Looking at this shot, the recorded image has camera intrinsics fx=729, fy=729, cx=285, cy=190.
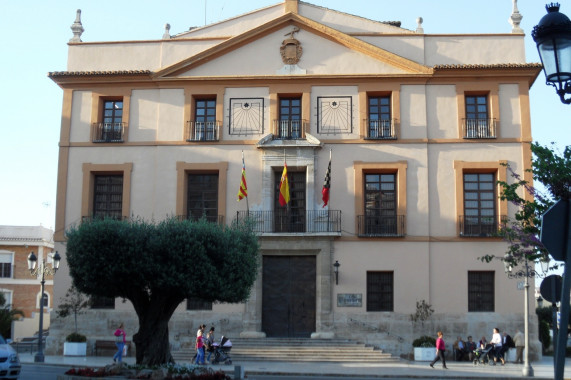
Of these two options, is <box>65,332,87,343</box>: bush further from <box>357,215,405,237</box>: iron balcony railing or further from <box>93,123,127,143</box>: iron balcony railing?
<box>357,215,405,237</box>: iron balcony railing

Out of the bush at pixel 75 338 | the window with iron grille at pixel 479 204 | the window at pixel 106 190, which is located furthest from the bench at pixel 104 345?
the window with iron grille at pixel 479 204

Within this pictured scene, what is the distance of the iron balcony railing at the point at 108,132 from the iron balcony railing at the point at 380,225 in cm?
1072

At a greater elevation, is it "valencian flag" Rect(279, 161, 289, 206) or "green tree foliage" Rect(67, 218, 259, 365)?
"valencian flag" Rect(279, 161, 289, 206)

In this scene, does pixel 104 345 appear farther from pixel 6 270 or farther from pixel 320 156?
pixel 6 270

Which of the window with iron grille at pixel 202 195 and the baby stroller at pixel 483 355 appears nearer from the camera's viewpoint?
the baby stroller at pixel 483 355

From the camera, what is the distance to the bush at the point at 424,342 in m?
27.5

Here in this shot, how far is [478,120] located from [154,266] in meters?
17.5

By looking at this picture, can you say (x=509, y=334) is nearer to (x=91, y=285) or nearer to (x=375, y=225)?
(x=375, y=225)

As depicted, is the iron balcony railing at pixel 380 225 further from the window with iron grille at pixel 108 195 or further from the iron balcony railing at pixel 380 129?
the window with iron grille at pixel 108 195

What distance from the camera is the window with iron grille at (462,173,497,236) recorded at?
2933 cm

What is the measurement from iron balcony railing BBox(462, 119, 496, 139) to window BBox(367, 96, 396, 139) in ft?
9.86

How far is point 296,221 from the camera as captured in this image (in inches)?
1185

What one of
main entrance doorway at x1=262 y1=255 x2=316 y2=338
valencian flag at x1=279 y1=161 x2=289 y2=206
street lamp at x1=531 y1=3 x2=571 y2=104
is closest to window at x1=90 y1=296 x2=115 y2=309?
main entrance doorway at x1=262 y1=255 x2=316 y2=338

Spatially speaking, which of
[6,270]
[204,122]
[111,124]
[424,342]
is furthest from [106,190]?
[6,270]
